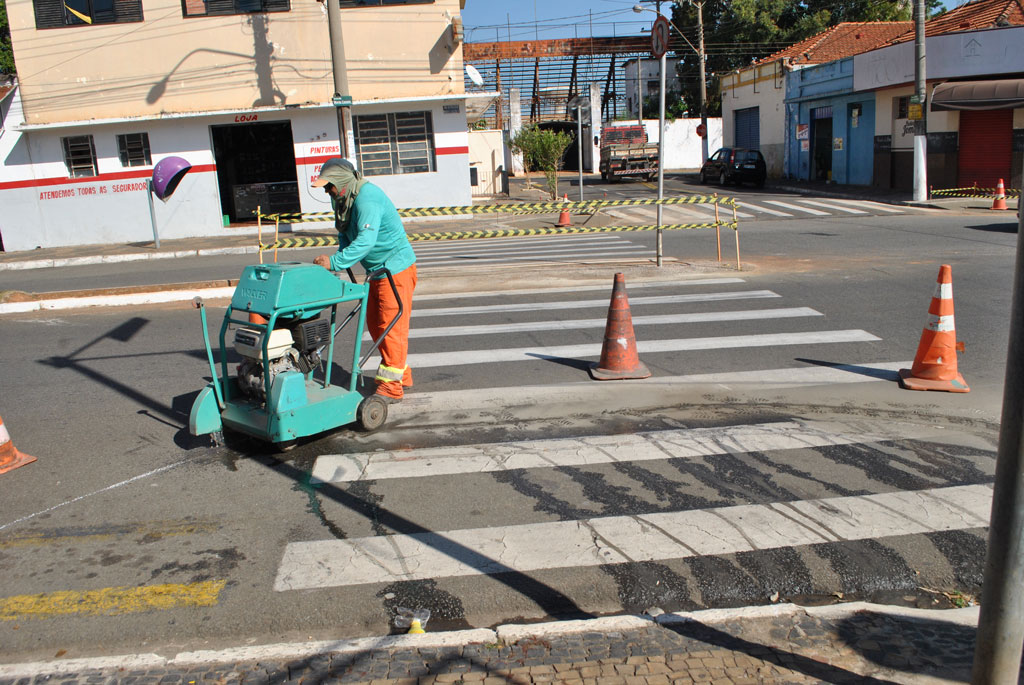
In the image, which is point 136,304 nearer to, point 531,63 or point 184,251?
point 184,251

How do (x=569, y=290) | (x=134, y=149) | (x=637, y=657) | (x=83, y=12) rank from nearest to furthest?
(x=637, y=657), (x=569, y=290), (x=83, y=12), (x=134, y=149)

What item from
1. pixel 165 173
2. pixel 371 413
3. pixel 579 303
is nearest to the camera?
pixel 371 413

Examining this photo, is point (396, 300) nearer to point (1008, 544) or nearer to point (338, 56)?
point (1008, 544)

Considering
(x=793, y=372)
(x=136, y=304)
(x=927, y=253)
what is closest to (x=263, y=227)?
(x=136, y=304)

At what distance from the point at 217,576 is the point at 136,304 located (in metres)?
8.56

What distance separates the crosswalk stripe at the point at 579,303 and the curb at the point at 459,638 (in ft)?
23.6

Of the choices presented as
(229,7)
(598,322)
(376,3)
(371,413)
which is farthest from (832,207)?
(371,413)

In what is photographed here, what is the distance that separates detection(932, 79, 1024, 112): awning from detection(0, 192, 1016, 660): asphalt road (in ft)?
59.3

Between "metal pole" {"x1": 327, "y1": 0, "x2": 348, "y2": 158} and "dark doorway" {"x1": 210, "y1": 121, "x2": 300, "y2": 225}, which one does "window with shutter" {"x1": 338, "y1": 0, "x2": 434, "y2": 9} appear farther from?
"dark doorway" {"x1": 210, "y1": 121, "x2": 300, "y2": 225}

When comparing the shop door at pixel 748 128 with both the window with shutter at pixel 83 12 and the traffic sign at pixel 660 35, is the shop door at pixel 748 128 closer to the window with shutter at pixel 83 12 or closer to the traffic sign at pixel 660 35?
the window with shutter at pixel 83 12

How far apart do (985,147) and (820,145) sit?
10311 millimetres

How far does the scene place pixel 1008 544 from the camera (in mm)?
2785

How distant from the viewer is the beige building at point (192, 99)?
23.1 m

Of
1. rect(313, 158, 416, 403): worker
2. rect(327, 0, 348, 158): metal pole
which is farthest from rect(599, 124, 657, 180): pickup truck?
rect(313, 158, 416, 403): worker
